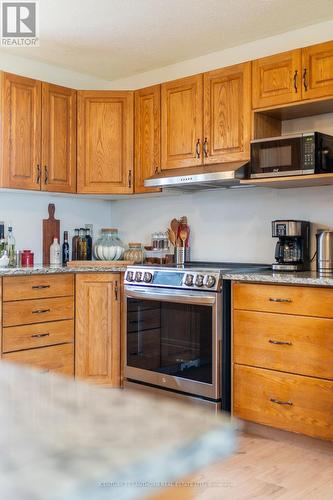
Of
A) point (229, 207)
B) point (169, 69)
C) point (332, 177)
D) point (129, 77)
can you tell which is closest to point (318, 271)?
point (332, 177)

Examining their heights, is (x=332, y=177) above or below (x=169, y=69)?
below

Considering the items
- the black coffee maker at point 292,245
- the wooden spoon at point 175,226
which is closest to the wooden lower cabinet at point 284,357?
the black coffee maker at point 292,245

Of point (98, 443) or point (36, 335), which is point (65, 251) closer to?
point (36, 335)

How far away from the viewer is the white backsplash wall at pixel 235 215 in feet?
10.8

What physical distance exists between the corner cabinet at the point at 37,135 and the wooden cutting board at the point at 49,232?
34 cm

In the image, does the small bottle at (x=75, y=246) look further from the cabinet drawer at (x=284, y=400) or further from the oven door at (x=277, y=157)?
the cabinet drawer at (x=284, y=400)

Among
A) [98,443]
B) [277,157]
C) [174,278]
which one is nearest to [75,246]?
[174,278]

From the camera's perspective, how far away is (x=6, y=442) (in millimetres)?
623

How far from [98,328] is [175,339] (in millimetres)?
610

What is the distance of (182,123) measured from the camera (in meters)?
3.64

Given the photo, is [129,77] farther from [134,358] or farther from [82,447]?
[82,447]

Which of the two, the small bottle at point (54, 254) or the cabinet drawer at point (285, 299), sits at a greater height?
the small bottle at point (54, 254)

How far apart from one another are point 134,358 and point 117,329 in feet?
0.80

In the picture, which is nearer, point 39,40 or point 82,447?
point 82,447
